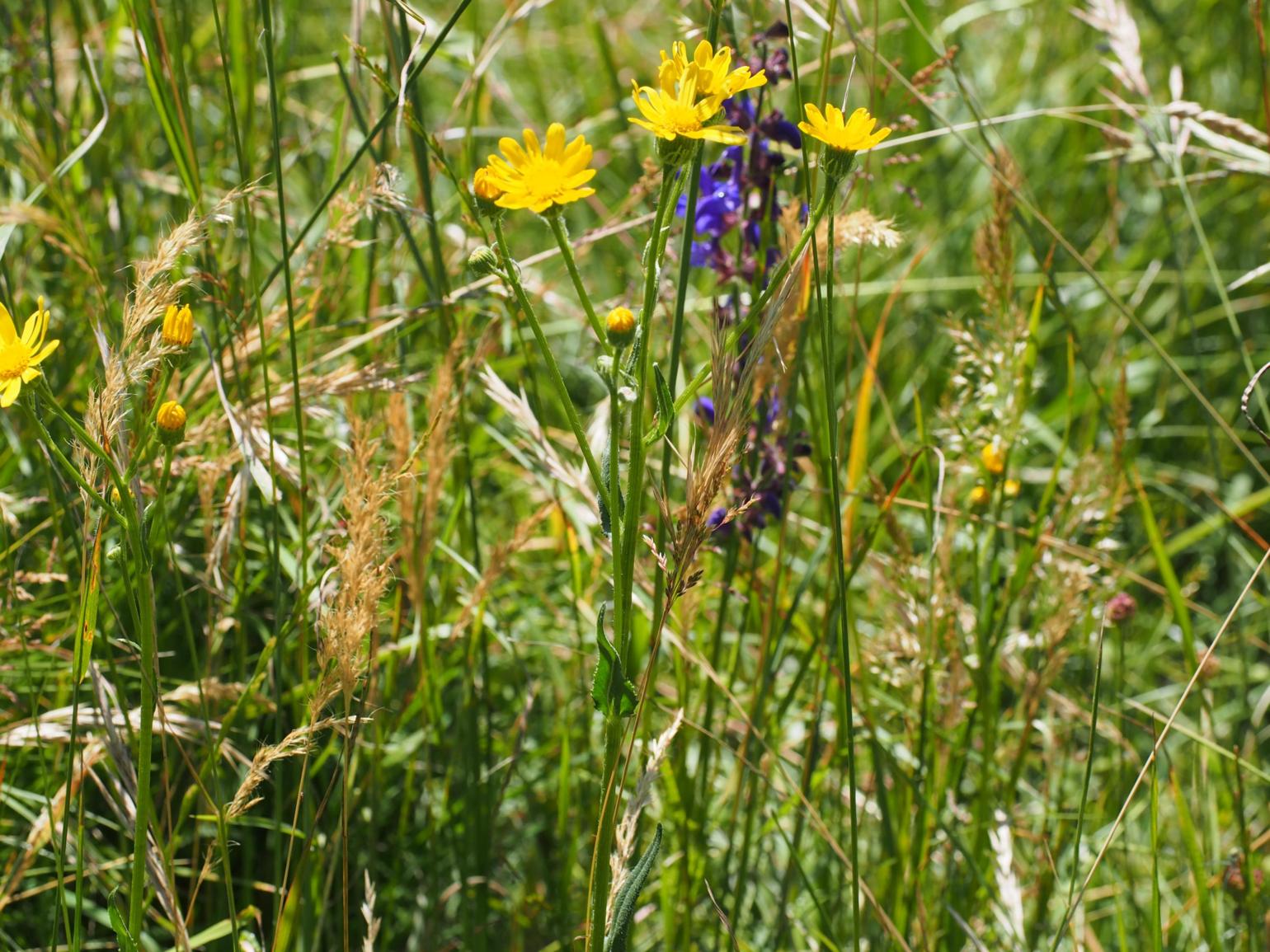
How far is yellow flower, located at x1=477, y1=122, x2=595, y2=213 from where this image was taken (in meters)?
0.91

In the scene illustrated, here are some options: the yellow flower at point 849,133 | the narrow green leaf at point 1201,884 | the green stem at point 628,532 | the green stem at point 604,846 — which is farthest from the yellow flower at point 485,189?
the narrow green leaf at point 1201,884

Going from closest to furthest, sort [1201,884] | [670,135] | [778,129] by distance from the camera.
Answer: [670,135], [1201,884], [778,129]

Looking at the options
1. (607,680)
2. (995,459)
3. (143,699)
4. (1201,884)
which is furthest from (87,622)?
(1201,884)

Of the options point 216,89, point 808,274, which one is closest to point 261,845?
point 808,274

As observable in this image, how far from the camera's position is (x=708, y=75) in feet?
3.00

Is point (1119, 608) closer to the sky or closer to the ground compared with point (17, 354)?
closer to the ground

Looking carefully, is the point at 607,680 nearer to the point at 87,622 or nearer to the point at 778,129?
the point at 87,622

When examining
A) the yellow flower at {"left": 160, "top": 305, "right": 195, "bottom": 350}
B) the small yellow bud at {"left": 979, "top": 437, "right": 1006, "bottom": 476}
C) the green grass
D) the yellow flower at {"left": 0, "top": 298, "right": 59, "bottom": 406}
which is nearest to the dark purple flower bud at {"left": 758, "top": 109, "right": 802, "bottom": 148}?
the green grass

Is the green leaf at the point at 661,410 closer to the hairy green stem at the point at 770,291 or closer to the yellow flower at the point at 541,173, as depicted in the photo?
the hairy green stem at the point at 770,291

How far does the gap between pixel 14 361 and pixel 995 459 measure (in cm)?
117

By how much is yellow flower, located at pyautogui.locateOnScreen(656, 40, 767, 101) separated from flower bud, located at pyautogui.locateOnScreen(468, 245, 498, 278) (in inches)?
8.1

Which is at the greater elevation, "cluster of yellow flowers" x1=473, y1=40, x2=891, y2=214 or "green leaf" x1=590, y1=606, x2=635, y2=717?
"cluster of yellow flowers" x1=473, y1=40, x2=891, y2=214

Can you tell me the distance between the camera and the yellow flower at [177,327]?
3.35ft

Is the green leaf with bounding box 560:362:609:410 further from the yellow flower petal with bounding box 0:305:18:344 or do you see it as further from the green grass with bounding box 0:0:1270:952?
the yellow flower petal with bounding box 0:305:18:344
